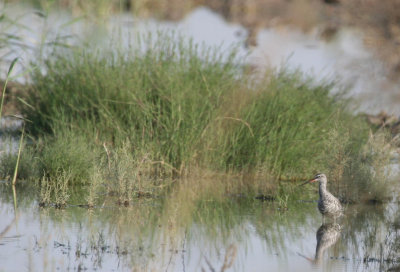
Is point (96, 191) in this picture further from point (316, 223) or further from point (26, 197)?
point (316, 223)

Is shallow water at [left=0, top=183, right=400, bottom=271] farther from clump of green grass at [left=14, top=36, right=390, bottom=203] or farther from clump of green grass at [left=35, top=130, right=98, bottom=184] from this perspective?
clump of green grass at [left=14, top=36, right=390, bottom=203]

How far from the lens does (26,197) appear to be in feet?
33.7

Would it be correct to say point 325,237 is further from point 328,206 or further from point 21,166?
point 21,166

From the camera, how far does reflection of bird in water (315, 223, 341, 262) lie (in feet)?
27.4

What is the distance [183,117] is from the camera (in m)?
11.9

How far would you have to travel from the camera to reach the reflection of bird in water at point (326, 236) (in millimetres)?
8359

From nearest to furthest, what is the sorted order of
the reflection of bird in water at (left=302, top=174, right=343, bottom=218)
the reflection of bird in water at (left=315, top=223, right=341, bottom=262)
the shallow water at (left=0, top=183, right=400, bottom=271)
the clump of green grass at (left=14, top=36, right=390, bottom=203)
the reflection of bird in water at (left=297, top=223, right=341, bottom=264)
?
the shallow water at (left=0, top=183, right=400, bottom=271) < the reflection of bird in water at (left=297, top=223, right=341, bottom=264) < the reflection of bird in water at (left=315, top=223, right=341, bottom=262) < the reflection of bird in water at (left=302, top=174, right=343, bottom=218) < the clump of green grass at (left=14, top=36, right=390, bottom=203)

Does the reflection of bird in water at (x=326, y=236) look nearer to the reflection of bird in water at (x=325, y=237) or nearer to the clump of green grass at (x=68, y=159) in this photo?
the reflection of bird in water at (x=325, y=237)

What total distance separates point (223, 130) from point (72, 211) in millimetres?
3179

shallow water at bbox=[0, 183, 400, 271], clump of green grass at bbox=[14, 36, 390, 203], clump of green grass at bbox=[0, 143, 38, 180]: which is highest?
clump of green grass at bbox=[14, 36, 390, 203]

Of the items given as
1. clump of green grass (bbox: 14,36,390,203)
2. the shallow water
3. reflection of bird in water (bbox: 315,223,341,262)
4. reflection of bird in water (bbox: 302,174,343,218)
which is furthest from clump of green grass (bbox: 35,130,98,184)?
reflection of bird in water (bbox: 315,223,341,262)

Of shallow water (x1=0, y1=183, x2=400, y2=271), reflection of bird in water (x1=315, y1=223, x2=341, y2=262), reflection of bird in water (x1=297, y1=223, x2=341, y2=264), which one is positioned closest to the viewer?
shallow water (x1=0, y1=183, x2=400, y2=271)

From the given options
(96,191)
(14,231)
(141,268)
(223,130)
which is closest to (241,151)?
(223,130)

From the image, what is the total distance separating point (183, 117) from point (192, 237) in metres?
3.49
